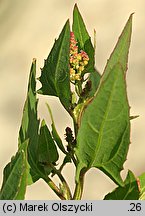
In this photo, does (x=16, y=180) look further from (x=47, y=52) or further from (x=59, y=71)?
(x=47, y=52)

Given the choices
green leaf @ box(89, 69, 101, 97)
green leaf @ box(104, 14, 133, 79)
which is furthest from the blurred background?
green leaf @ box(104, 14, 133, 79)

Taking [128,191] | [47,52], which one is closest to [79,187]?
[128,191]

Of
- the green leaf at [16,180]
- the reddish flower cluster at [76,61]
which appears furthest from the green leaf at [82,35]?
the green leaf at [16,180]

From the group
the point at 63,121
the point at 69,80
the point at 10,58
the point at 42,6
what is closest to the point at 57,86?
Result: the point at 69,80

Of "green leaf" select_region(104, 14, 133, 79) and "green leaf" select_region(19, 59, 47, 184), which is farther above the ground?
"green leaf" select_region(104, 14, 133, 79)

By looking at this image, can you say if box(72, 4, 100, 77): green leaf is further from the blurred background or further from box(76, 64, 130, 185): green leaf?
the blurred background

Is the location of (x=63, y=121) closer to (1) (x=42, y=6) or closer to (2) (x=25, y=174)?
(1) (x=42, y=6)

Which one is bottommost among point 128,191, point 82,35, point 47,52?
point 128,191
